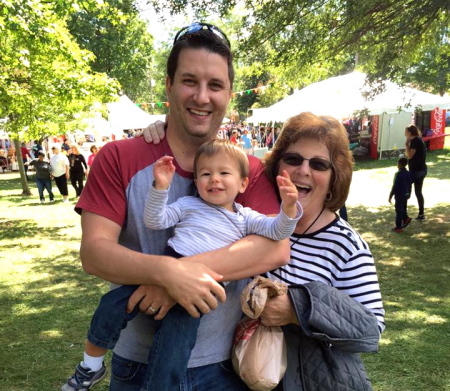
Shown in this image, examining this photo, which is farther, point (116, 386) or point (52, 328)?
point (52, 328)

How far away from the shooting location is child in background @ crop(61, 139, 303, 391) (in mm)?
1660

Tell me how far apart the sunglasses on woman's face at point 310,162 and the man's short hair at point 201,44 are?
45 centimetres

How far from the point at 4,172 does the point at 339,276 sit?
1029 inches

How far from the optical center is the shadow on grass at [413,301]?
4.07 meters

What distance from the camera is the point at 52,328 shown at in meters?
5.17

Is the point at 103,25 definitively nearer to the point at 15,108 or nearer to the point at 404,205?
the point at 15,108

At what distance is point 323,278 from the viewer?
182 centimetres

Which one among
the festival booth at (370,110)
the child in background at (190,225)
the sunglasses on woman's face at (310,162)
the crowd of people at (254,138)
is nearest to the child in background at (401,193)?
the festival booth at (370,110)

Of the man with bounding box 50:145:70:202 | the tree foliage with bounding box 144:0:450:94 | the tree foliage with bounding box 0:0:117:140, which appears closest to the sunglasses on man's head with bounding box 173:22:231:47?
the tree foliage with bounding box 144:0:450:94

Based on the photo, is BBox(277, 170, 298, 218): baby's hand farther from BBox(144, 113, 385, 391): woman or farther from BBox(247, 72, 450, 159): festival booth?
BBox(247, 72, 450, 159): festival booth

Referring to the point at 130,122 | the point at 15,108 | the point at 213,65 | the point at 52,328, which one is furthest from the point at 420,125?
the point at 213,65

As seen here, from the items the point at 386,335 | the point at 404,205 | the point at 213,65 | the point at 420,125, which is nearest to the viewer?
the point at 213,65

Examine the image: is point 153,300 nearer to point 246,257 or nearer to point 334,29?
point 246,257

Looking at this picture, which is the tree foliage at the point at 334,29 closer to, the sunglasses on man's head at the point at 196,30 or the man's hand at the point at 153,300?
the sunglasses on man's head at the point at 196,30
